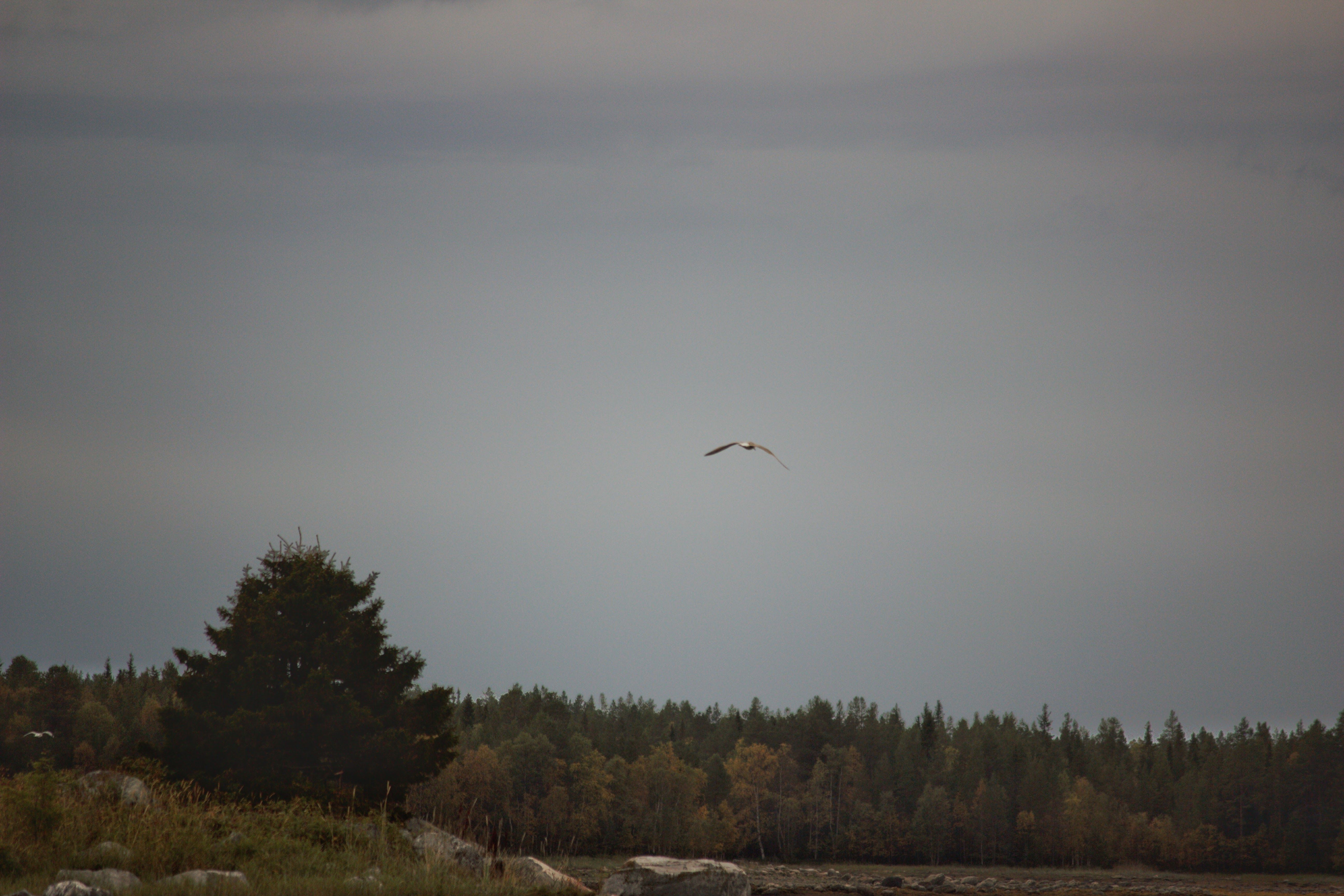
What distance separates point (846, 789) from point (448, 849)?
108 metres

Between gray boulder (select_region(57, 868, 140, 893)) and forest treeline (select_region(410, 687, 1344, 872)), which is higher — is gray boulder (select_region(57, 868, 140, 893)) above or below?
above

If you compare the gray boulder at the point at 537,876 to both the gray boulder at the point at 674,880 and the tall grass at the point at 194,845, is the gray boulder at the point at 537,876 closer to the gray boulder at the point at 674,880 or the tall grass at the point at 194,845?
the gray boulder at the point at 674,880

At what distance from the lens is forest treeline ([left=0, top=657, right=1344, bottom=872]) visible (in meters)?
99.9

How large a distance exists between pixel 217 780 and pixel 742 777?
92.2m

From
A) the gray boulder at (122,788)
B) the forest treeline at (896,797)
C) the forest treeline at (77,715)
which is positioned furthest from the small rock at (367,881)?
the forest treeline at (896,797)

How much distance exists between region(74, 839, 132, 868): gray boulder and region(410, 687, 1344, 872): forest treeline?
78039 millimetres

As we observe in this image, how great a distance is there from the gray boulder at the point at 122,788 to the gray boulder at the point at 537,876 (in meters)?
6.90

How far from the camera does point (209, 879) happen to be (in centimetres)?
1566

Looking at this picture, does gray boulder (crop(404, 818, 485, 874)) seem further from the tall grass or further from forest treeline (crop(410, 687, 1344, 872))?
forest treeline (crop(410, 687, 1344, 872))

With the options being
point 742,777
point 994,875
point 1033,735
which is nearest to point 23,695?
point 742,777

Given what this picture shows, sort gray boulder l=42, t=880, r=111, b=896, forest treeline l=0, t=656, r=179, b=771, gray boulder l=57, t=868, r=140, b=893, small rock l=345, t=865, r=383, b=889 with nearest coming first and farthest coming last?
1. gray boulder l=42, t=880, r=111, b=896
2. gray boulder l=57, t=868, r=140, b=893
3. small rock l=345, t=865, r=383, b=889
4. forest treeline l=0, t=656, r=179, b=771

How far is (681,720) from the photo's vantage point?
166 m

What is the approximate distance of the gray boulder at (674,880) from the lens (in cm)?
2123

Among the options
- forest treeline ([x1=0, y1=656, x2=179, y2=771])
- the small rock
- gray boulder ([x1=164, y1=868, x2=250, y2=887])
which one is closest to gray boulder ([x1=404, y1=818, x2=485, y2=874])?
the small rock
